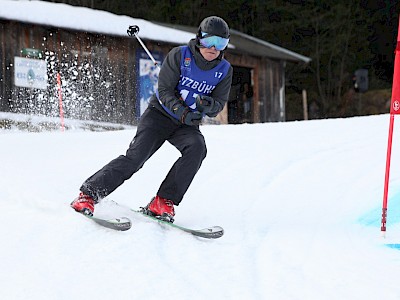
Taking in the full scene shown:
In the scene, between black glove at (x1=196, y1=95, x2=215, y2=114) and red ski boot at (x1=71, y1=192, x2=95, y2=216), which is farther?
black glove at (x1=196, y1=95, x2=215, y2=114)

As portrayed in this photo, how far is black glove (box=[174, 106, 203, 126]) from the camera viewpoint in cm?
414

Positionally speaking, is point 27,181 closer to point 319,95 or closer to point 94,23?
point 94,23

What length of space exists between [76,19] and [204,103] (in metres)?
11.9

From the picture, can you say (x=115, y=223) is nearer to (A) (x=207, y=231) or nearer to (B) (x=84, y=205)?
(B) (x=84, y=205)

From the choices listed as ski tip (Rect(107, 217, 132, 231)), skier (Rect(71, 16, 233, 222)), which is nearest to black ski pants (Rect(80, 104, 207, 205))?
skier (Rect(71, 16, 233, 222))

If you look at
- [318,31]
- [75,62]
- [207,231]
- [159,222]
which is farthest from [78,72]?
[318,31]

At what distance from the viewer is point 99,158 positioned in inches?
247

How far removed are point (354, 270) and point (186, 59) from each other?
1824 mm

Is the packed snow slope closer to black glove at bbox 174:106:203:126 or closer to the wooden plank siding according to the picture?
black glove at bbox 174:106:203:126

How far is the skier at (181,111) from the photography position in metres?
4.15

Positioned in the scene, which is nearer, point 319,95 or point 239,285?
point 239,285

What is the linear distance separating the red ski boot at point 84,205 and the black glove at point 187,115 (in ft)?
2.67

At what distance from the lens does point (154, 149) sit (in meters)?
4.35

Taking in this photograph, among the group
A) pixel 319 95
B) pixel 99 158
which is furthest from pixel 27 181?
pixel 319 95
